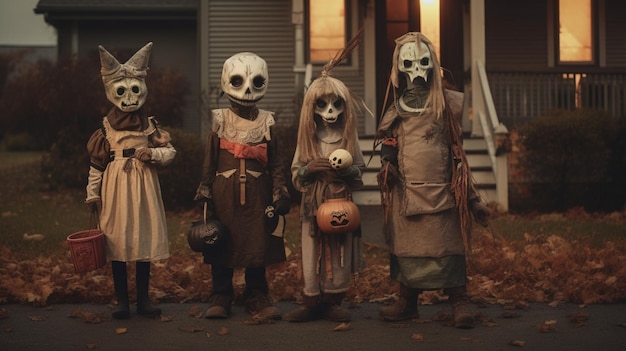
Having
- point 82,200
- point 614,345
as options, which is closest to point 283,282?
point 614,345

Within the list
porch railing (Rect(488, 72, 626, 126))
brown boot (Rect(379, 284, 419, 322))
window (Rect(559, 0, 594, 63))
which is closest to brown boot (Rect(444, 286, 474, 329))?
brown boot (Rect(379, 284, 419, 322))

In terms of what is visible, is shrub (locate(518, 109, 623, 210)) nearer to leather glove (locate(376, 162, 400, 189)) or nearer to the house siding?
the house siding

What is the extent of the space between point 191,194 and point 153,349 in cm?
868

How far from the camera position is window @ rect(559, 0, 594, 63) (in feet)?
59.6

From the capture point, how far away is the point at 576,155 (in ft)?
45.6

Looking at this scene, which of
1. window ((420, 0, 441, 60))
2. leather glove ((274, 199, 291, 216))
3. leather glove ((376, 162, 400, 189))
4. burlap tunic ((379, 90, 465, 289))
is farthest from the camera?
window ((420, 0, 441, 60))

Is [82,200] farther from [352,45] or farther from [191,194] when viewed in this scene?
[352,45]

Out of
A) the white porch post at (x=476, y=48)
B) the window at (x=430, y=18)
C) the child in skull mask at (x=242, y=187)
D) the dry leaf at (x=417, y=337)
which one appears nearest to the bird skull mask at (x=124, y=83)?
the child in skull mask at (x=242, y=187)

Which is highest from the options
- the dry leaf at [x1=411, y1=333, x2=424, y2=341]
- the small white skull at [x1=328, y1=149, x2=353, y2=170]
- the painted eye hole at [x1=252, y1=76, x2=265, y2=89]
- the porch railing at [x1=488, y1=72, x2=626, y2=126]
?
the porch railing at [x1=488, y1=72, x2=626, y2=126]

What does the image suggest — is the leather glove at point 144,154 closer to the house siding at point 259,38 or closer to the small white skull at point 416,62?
Result: the small white skull at point 416,62

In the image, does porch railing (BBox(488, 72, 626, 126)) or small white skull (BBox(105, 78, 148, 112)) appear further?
porch railing (BBox(488, 72, 626, 126))

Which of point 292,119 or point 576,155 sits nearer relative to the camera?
point 576,155

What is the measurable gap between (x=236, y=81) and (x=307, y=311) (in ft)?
5.94

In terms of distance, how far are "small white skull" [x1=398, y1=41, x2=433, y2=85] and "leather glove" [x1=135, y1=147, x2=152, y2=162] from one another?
6.58ft
